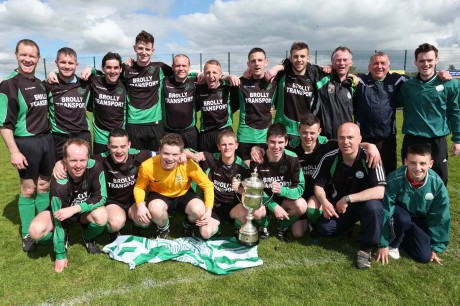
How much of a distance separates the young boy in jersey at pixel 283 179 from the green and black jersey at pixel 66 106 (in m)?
2.14

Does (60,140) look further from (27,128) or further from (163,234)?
(163,234)

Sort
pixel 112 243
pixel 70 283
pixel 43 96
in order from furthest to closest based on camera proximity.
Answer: pixel 43 96 → pixel 112 243 → pixel 70 283

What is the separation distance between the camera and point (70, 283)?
2924 millimetres

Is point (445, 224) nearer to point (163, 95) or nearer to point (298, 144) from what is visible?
point (298, 144)

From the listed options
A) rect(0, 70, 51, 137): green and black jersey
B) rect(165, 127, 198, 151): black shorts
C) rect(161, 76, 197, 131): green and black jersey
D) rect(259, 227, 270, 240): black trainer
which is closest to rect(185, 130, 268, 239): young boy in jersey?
rect(259, 227, 270, 240): black trainer

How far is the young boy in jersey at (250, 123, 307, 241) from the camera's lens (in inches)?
142

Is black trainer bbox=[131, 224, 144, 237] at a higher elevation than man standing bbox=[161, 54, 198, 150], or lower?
lower

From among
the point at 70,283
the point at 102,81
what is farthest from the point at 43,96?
the point at 70,283

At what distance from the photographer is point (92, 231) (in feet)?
11.4

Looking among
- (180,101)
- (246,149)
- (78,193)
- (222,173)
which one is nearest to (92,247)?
(78,193)

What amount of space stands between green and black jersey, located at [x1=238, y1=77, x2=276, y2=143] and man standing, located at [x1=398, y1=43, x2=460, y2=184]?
1.66 meters

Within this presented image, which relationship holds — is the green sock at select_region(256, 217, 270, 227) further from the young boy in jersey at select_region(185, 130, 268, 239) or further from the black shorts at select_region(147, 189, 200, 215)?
the black shorts at select_region(147, 189, 200, 215)

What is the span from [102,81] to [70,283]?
7.97ft

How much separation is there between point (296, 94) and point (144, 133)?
1992 mm
